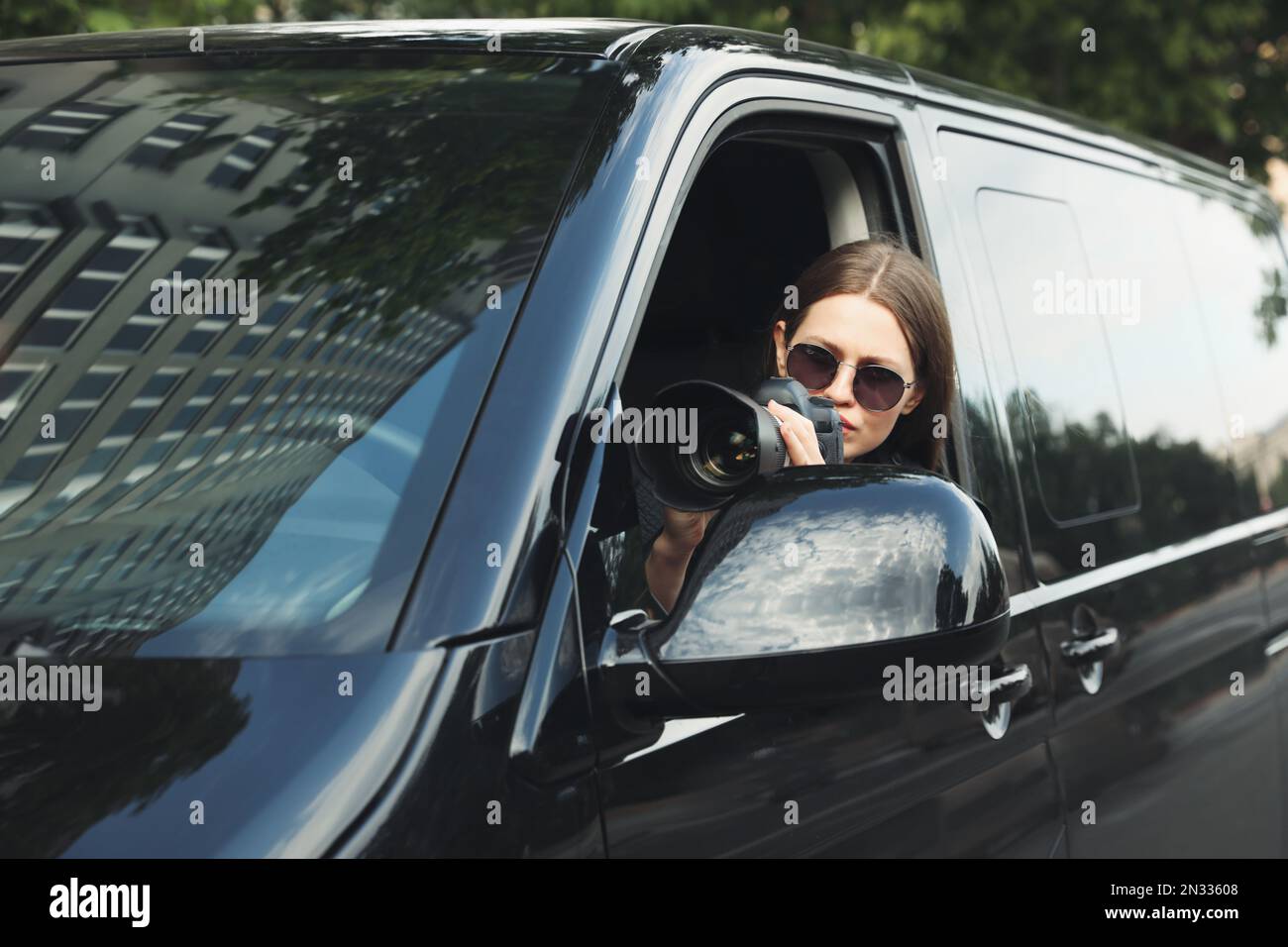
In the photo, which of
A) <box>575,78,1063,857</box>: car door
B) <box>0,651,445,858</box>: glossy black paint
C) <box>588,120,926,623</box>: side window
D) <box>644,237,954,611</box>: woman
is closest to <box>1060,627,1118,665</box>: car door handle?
<box>575,78,1063,857</box>: car door

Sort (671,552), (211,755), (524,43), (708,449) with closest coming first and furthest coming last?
(211,755)
(708,449)
(671,552)
(524,43)

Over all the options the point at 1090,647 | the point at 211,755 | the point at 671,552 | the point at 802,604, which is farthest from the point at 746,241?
the point at 211,755

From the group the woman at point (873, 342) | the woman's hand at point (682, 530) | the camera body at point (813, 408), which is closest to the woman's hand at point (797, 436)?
the camera body at point (813, 408)

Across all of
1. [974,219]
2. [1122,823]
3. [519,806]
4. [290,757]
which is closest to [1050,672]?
[1122,823]

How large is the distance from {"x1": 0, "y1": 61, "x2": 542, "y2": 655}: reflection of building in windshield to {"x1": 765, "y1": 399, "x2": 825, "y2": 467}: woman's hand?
1.28ft

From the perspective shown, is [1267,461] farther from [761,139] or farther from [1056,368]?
[761,139]

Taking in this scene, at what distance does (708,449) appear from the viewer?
1.82 metres

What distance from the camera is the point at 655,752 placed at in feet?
5.69

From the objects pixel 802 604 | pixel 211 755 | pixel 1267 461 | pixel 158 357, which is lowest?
pixel 211 755

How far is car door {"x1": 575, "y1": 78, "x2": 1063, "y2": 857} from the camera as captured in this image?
1.71 meters

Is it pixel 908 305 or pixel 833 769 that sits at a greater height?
pixel 908 305

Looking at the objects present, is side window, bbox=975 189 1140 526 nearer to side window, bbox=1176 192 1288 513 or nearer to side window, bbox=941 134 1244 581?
side window, bbox=941 134 1244 581

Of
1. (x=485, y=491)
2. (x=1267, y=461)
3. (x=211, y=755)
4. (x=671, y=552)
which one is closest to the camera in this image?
(x=211, y=755)

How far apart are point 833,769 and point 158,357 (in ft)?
3.19
